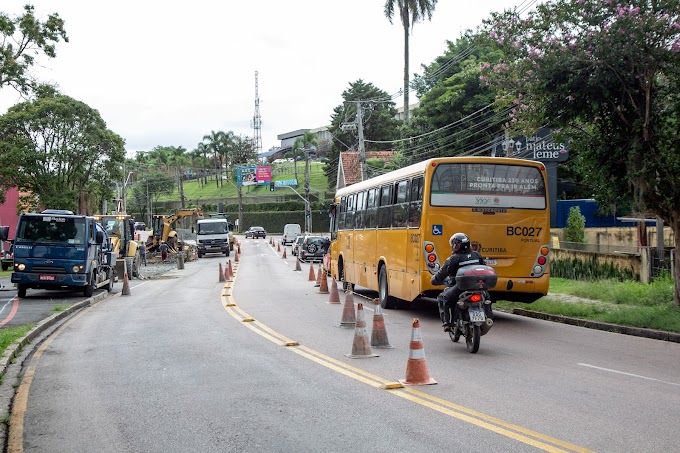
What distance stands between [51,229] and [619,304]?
1617 centimetres

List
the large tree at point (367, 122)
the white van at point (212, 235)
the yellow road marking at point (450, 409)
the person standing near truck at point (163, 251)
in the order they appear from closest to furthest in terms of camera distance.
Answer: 1. the yellow road marking at point (450, 409)
2. the person standing near truck at point (163, 251)
3. the white van at point (212, 235)
4. the large tree at point (367, 122)

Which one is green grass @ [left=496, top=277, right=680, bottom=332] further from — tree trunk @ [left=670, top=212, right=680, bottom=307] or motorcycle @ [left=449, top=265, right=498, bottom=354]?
motorcycle @ [left=449, top=265, right=498, bottom=354]

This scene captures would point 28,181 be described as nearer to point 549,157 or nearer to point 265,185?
point 549,157

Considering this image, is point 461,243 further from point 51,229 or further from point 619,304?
point 51,229

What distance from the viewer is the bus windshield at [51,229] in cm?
2195

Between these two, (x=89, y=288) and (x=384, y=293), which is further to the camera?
(x=89, y=288)

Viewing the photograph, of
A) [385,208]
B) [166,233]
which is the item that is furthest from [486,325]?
[166,233]

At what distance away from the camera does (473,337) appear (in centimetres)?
1081

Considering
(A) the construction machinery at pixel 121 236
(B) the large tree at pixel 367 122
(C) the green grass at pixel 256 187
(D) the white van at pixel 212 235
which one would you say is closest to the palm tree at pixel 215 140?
(C) the green grass at pixel 256 187

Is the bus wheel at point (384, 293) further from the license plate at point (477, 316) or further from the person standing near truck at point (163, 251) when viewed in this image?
the person standing near truck at point (163, 251)

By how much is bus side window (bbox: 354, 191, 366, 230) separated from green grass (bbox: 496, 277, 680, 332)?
15.3 ft

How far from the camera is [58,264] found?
2180 cm

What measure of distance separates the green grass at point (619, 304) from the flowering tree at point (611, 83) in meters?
1.13

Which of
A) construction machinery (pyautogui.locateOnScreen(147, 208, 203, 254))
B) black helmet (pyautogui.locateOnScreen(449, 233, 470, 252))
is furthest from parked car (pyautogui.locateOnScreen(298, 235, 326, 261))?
black helmet (pyautogui.locateOnScreen(449, 233, 470, 252))
